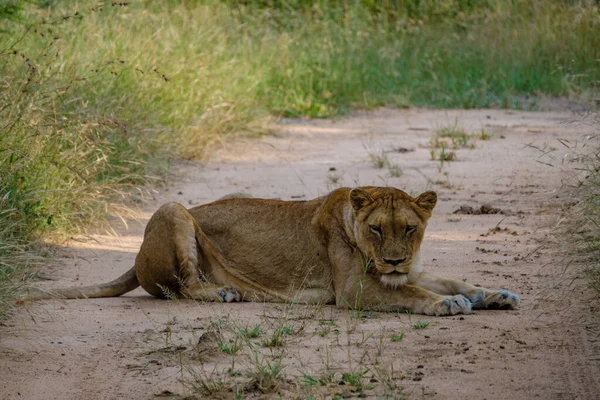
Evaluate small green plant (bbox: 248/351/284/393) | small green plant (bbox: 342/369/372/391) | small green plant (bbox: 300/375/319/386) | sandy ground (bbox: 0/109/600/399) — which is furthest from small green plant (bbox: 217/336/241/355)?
small green plant (bbox: 342/369/372/391)

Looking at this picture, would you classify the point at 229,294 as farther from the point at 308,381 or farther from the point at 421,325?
the point at 308,381

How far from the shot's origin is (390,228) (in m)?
5.70

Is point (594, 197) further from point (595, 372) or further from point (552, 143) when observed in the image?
point (552, 143)

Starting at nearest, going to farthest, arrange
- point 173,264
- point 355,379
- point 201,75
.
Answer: point 355,379
point 173,264
point 201,75

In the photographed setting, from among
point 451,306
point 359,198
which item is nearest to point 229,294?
point 359,198

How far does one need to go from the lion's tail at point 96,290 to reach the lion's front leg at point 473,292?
1.82 metres

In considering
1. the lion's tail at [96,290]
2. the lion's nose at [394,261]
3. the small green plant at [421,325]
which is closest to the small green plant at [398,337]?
the small green plant at [421,325]

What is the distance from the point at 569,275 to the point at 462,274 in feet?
2.39

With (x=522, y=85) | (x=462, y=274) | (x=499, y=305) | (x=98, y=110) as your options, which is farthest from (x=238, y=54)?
(x=499, y=305)

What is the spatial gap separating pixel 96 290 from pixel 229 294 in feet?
2.74

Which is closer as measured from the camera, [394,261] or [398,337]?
[398,337]

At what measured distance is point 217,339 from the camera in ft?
16.6

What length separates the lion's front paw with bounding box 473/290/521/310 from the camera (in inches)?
222

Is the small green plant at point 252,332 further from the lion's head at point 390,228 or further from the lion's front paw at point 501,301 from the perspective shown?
the lion's front paw at point 501,301
